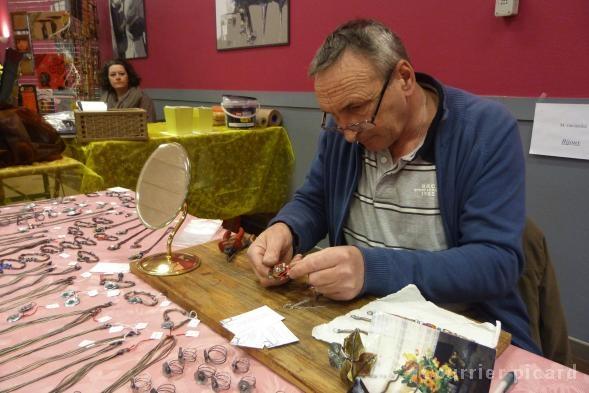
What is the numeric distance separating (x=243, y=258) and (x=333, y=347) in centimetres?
49

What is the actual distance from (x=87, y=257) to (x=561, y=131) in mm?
2047

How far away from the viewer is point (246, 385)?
684 millimetres

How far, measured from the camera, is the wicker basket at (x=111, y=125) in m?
2.55

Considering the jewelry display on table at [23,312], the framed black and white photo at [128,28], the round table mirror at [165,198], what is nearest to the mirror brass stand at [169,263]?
the round table mirror at [165,198]

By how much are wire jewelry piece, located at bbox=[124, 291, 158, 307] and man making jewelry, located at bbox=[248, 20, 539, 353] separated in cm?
25

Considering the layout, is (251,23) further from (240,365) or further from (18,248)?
(240,365)

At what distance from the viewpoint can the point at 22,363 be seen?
76 centimetres

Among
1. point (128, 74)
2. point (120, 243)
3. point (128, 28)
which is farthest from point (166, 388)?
point (128, 28)

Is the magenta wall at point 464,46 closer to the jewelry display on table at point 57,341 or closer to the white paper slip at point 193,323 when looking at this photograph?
the white paper slip at point 193,323

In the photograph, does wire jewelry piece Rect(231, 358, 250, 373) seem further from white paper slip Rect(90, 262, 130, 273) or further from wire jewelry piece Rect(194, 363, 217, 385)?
white paper slip Rect(90, 262, 130, 273)

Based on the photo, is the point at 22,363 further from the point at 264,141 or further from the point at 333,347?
the point at 264,141

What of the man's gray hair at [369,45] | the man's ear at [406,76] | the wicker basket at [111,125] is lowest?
the wicker basket at [111,125]

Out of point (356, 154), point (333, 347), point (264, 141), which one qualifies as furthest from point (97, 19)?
point (333, 347)

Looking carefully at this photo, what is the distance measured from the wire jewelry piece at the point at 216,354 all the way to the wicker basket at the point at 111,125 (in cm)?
218
